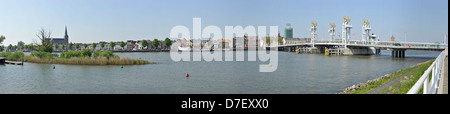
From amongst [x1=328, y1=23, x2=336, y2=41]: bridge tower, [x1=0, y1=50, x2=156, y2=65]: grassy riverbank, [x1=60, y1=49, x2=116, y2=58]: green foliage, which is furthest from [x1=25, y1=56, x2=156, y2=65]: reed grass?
[x1=328, y1=23, x2=336, y2=41]: bridge tower

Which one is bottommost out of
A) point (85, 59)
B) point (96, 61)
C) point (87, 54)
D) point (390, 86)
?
point (390, 86)

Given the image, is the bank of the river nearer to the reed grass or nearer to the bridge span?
the reed grass

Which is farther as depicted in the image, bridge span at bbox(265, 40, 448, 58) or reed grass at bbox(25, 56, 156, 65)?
bridge span at bbox(265, 40, 448, 58)

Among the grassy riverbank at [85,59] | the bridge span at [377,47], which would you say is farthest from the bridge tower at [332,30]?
the grassy riverbank at [85,59]

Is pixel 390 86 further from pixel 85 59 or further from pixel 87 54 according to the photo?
pixel 87 54

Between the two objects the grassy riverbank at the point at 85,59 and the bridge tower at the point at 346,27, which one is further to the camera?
the bridge tower at the point at 346,27

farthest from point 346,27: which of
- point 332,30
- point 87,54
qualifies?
point 87,54

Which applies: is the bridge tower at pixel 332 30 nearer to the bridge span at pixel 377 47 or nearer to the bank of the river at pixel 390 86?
the bridge span at pixel 377 47

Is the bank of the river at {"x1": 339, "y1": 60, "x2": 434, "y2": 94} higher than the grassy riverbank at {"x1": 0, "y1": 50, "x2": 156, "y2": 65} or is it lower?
lower

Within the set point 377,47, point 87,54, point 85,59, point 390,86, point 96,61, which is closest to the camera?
point 390,86

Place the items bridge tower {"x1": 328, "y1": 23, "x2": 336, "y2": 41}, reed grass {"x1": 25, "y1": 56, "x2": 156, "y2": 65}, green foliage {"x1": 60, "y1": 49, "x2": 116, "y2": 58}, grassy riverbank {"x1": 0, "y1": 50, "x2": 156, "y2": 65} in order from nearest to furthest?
reed grass {"x1": 25, "y1": 56, "x2": 156, "y2": 65}, grassy riverbank {"x1": 0, "y1": 50, "x2": 156, "y2": 65}, green foliage {"x1": 60, "y1": 49, "x2": 116, "y2": 58}, bridge tower {"x1": 328, "y1": 23, "x2": 336, "y2": 41}

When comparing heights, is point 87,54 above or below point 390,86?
above
